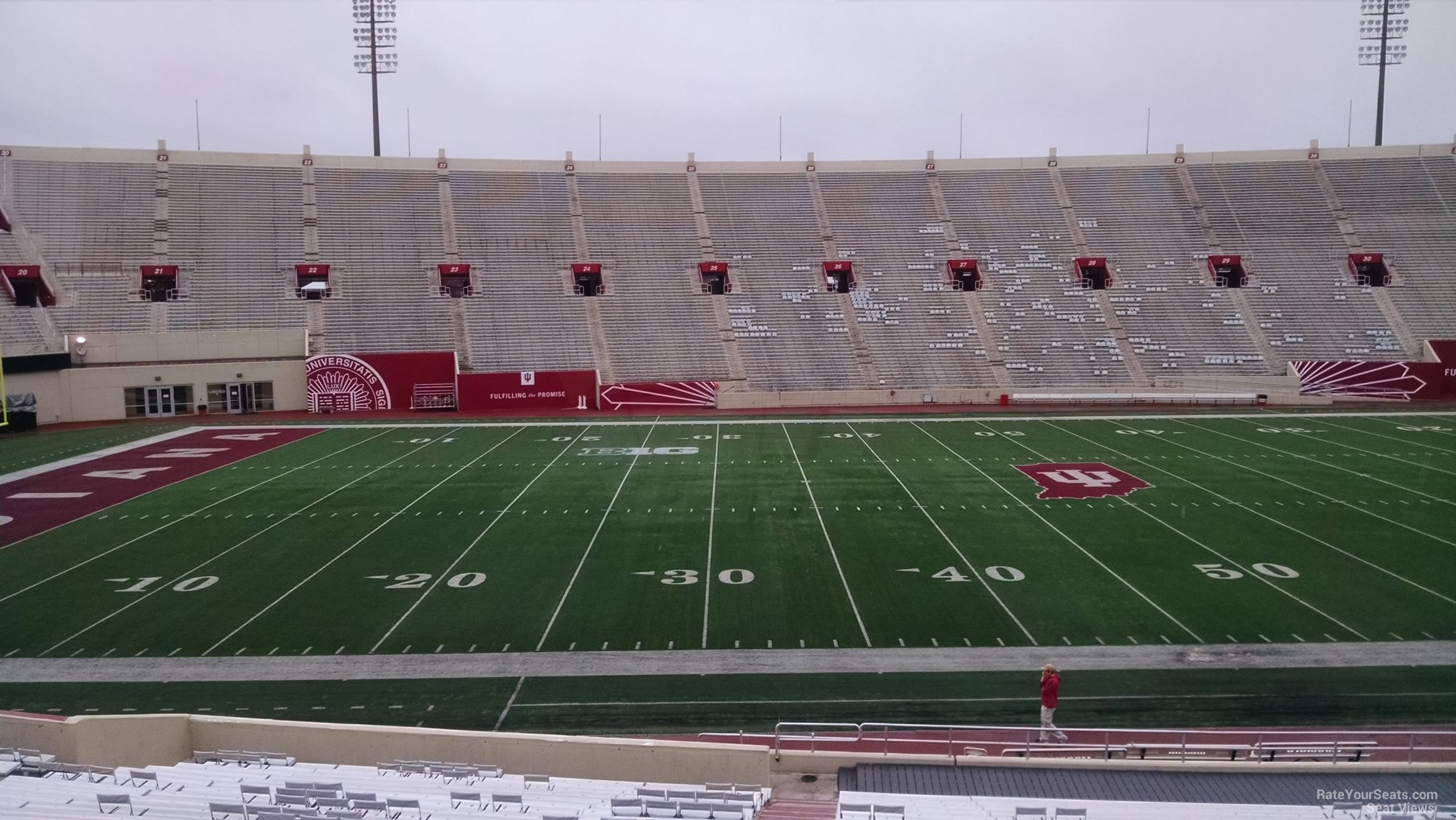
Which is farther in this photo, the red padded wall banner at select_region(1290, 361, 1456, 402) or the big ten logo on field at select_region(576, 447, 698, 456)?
the red padded wall banner at select_region(1290, 361, 1456, 402)

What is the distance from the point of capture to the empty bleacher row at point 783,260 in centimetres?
3712

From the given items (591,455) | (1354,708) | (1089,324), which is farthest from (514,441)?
(1089,324)

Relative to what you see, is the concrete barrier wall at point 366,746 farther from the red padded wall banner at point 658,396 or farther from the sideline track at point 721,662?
the red padded wall banner at point 658,396

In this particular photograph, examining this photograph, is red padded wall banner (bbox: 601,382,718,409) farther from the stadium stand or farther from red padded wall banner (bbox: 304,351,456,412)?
red padded wall banner (bbox: 304,351,456,412)

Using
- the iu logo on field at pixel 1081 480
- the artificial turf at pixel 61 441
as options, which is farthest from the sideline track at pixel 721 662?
the artificial turf at pixel 61 441

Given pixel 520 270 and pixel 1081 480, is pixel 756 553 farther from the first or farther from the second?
pixel 520 270

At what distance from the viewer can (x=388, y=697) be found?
10.6 meters

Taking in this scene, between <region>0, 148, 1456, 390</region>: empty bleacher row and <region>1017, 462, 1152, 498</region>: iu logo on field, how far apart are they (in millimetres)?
14736

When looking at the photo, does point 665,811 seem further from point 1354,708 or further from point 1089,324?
point 1089,324

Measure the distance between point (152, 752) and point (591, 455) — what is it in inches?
660

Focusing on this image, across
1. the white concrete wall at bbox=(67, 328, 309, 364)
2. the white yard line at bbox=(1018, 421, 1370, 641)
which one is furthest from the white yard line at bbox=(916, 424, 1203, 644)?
the white concrete wall at bbox=(67, 328, 309, 364)


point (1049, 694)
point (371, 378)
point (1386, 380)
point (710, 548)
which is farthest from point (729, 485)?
point (1386, 380)

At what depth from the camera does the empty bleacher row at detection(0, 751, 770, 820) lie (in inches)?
253

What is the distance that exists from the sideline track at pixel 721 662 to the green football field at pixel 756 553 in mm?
256
